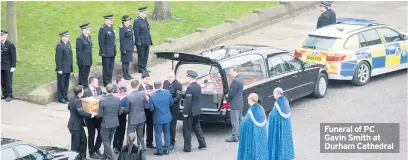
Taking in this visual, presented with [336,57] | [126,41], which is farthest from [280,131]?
[126,41]

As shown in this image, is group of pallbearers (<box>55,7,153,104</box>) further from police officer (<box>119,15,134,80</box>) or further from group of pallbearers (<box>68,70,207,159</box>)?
group of pallbearers (<box>68,70,207,159</box>)

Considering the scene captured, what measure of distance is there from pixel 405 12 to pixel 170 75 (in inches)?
552

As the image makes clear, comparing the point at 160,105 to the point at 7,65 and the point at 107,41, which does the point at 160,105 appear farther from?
the point at 7,65

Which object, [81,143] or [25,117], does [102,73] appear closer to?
[25,117]

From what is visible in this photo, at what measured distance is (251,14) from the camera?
28.3m

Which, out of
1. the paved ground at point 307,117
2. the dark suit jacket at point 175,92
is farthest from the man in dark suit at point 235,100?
the dark suit jacket at point 175,92

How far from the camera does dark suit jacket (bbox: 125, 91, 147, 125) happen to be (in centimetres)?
1752

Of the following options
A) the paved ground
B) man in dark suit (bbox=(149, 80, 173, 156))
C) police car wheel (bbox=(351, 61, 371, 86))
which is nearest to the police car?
police car wheel (bbox=(351, 61, 371, 86))

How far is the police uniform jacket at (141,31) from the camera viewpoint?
75.8ft

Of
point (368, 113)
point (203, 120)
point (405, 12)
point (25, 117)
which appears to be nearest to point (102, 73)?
point (25, 117)

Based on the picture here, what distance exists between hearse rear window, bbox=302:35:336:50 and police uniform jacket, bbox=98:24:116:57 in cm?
456

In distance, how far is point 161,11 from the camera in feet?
90.1

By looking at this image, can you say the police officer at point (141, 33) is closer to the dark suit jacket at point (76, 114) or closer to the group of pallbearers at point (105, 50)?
the group of pallbearers at point (105, 50)

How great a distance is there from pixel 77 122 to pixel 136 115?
1094mm
